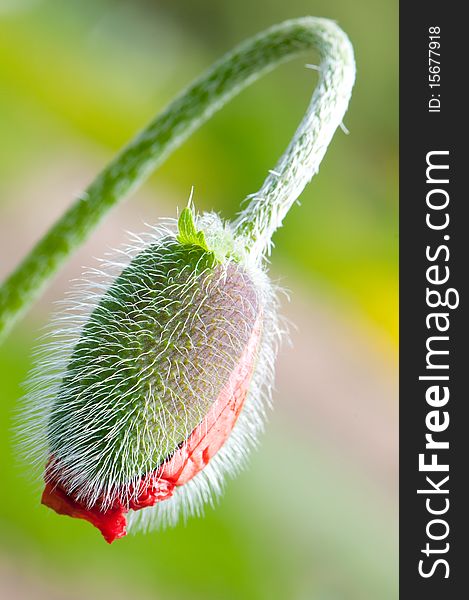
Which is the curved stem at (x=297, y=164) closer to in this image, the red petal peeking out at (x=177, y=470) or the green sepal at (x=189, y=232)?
the green sepal at (x=189, y=232)

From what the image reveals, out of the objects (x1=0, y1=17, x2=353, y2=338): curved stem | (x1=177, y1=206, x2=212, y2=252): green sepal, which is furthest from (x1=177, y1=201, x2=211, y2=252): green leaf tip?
(x1=0, y1=17, x2=353, y2=338): curved stem

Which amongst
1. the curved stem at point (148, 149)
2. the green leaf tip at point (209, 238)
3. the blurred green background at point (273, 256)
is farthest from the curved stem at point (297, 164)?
the blurred green background at point (273, 256)

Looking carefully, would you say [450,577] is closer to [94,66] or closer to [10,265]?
[10,265]

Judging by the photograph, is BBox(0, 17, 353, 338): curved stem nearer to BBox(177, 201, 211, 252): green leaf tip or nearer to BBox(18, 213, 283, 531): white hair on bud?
BBox(18, 213, 283, 531): white hair on bud

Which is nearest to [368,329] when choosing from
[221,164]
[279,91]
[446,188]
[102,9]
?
[221,164]

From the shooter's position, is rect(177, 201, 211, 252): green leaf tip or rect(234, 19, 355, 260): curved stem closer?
rect(177, 201, 211, 252): green leaf tip

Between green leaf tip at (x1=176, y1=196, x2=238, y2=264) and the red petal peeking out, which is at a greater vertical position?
green leaf tip at (x1=176, y1=196, x2=238, y2=264)
